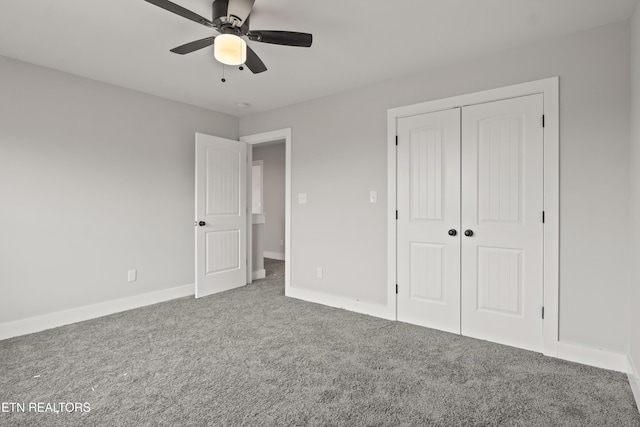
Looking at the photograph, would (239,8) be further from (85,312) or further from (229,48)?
(85,312)

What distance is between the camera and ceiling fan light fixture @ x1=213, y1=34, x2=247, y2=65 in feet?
6.66

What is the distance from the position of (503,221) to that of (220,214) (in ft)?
10.5

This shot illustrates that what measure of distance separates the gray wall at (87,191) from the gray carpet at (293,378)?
0.50m

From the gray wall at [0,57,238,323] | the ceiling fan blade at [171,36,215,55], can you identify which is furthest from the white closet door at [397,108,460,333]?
the gray wall at [0,57,238,323]

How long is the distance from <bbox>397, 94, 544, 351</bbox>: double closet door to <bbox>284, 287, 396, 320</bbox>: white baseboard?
0.15 meters

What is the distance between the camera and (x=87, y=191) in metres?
3.38

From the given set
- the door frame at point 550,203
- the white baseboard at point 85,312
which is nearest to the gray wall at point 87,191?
the white baseboard at point 85,312

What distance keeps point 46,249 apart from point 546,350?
4350mm

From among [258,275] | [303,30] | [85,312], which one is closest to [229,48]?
[303,30]

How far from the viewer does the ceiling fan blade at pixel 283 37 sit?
2.06 meters

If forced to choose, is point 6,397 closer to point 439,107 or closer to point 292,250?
point 292,250

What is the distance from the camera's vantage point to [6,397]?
1.98m

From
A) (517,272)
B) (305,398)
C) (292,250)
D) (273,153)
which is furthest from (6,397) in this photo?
(273,153)

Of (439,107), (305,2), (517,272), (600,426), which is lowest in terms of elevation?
(600,426)
